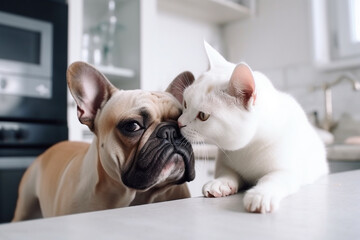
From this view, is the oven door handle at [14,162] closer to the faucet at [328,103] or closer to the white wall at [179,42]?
the white wall at [179,42]

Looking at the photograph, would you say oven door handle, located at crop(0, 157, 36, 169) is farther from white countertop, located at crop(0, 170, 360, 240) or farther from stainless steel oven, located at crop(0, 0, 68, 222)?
white countertop, located at crop(0, 170, 360, 240)

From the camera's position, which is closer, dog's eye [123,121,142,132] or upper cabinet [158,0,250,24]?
dog's eye [123,121,142,132]

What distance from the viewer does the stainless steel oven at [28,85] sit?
125cm

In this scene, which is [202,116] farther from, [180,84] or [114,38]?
[114,38]

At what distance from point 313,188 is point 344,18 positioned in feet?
5.66

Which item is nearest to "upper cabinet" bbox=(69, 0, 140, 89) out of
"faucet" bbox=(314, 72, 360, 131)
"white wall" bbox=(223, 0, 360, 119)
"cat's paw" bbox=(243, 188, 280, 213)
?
"white wall" bbox=(223, 0, 360, 119)

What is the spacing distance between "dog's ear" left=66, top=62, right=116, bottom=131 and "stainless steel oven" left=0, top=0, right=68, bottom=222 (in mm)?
749

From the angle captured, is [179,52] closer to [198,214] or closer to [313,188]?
[313,188]

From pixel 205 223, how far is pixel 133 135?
0.88 ft

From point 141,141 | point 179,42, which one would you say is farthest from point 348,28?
point 141,141

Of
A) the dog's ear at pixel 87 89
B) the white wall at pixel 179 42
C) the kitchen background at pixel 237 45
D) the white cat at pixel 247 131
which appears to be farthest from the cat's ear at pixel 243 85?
the white wall at pixel 179 42

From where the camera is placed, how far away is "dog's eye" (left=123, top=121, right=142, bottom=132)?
0.58 metres

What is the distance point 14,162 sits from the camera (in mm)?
1258

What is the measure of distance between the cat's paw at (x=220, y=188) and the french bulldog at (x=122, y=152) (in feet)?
0.16
